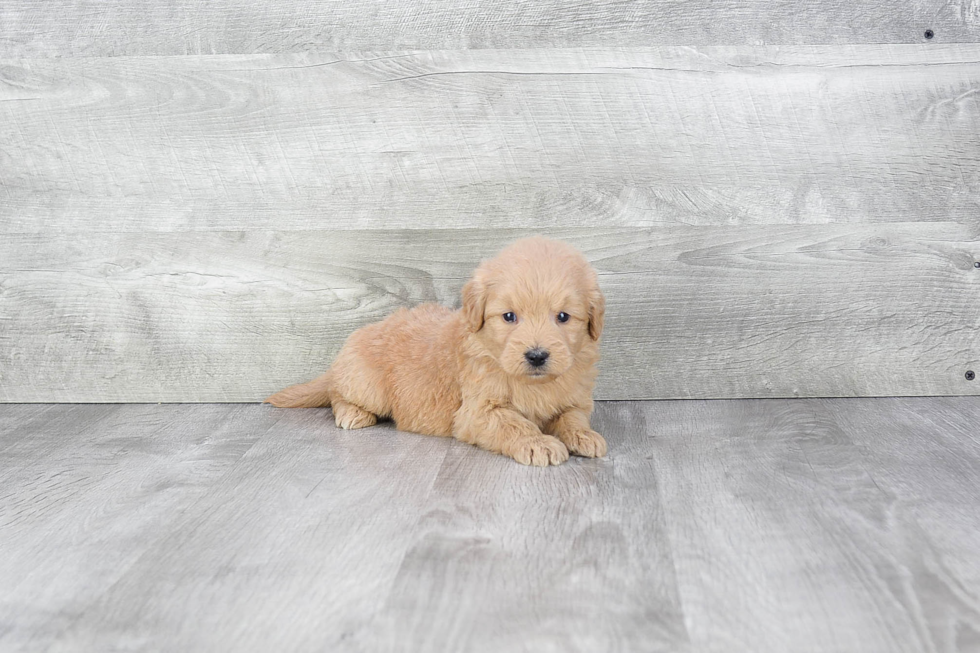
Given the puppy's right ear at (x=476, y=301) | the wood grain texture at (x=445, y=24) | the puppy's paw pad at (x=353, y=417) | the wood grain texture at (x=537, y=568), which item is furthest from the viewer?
the wood grain texture at (x=445, y=24)

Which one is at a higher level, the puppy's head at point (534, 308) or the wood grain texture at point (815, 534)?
the puppy's head at point (534, 308)

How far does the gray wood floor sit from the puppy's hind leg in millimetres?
37

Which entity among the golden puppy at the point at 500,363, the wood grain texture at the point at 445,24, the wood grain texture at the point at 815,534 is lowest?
the wood grain texture at the point at 815,534

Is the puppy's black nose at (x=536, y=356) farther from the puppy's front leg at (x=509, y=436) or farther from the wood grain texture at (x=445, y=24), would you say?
the wood grain texture at (x=445, y=24)

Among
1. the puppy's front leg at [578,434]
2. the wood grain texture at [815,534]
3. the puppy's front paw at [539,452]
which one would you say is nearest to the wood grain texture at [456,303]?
the wood grain texture at [815,534]

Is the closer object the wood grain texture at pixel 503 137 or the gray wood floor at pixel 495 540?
the gray wood floor at pixel 495 540

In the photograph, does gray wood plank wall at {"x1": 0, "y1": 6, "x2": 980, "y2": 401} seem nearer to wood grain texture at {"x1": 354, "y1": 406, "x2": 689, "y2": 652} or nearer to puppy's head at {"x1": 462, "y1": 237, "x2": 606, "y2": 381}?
puppy's head at {"x1": 462, "y1": 237, "x2": 606, "y2": 381}

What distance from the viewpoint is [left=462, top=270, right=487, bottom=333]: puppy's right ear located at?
193 centimetres

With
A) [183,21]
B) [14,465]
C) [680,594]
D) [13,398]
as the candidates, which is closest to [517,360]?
[680,594]

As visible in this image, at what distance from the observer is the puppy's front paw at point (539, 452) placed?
6.15 feet

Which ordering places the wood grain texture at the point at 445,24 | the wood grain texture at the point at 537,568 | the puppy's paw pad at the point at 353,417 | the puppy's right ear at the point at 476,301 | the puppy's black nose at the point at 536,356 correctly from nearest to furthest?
the wood grain texture at the point at 537,568
the puppy's black nose at the point at 536,356
the puppy's right ear at the point at 476,301
the puppy's paw pad at the point at 353,417
the wood grain texture at the point at 445,24

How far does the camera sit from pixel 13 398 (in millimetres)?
2598

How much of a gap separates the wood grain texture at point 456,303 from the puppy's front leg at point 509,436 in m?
0.56

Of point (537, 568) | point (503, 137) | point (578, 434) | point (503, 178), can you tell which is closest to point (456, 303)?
point (503, 178)
